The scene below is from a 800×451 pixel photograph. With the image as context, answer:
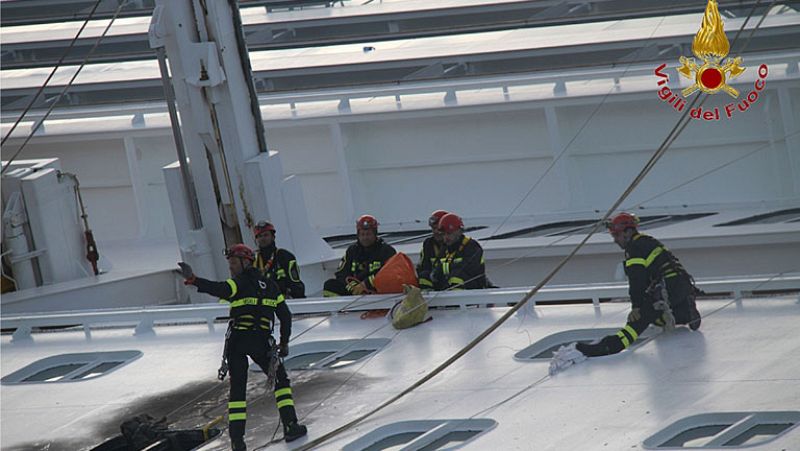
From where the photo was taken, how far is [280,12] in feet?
52.4

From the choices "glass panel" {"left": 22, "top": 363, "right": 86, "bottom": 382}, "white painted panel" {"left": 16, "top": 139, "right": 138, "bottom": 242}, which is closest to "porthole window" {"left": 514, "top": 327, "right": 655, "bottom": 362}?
"glass panel" {"left": 22, "top": 363, "right": 86, "bottom": 382}

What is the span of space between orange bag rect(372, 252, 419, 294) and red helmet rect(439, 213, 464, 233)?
39 cm

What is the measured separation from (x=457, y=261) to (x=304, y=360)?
112 centimetres

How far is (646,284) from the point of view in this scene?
7.03 m

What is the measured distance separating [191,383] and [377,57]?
25.4ft

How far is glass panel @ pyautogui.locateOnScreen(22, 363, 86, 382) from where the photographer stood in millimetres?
8633

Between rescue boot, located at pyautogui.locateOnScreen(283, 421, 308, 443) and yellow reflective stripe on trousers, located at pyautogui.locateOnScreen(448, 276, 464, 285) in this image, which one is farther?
yellow reflective stripe on trousers, located at pyautogui.locateOnScreen(448, 276, 464, 285)

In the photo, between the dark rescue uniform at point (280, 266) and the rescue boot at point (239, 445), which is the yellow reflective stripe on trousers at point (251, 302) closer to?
the rescue boot at point (239, 445)

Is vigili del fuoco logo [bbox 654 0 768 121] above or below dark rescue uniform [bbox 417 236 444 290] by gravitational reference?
above

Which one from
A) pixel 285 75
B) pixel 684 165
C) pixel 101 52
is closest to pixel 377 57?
pixel 285 75

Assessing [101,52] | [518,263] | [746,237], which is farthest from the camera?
[101,52]

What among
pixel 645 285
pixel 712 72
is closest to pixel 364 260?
pixel 645 285

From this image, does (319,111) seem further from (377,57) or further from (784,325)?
(784,325)

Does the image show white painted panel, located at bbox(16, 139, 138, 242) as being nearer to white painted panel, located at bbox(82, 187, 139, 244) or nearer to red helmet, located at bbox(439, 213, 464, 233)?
white painted panel, located at bbox(82, 187, 139, 244)
